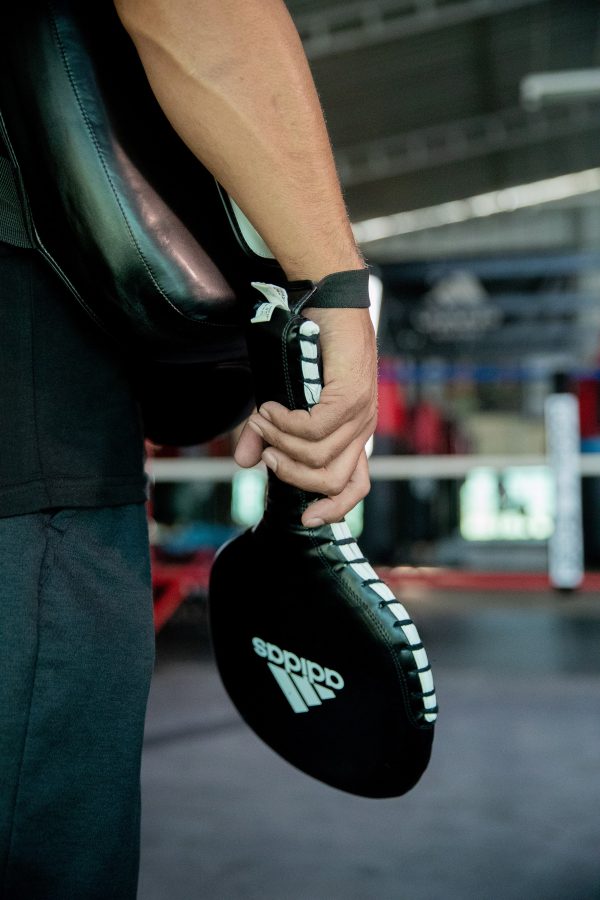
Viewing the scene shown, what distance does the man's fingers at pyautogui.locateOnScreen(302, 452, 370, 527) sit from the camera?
0.62 metres

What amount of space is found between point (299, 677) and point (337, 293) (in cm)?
28

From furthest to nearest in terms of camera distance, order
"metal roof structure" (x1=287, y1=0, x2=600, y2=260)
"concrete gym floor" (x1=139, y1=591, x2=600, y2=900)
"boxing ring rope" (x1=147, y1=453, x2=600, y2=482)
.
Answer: "metal roof structure" (x1=287, y1=0, x2=600, y2=260) → "boxing ring rope" (x1=147, y1=453, x2=600, y2=482) → "concrete gym floor" (x1=139, y1=591, x2=600, y2=900)

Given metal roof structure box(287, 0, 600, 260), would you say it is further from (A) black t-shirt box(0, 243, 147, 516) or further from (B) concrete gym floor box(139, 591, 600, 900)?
(A) black t-shirt box(0, 243, 147, 516)

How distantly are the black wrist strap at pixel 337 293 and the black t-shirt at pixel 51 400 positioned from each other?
17 cm

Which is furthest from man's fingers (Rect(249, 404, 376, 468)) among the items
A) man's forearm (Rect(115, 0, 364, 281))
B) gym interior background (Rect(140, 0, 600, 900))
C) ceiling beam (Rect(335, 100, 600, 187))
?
ceiling beam (Rect(335, 100, 600, 187))

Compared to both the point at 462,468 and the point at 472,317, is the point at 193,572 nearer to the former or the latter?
the point at 462,468

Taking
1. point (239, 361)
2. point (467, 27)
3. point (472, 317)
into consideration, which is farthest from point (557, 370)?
point (467, 27)

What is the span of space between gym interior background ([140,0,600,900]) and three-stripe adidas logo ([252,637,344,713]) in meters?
0.78

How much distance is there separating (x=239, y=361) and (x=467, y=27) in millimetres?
9596

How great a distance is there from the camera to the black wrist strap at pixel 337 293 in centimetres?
62

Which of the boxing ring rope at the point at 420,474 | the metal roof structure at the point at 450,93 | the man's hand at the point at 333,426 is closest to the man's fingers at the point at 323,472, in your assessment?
the man's hand at the point at 333,426

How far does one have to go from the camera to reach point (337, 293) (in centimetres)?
62

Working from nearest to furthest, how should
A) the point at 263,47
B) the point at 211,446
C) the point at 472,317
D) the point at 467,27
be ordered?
the point at 263,47, the point at 211,446, the point at 472,317, the point at 467,27

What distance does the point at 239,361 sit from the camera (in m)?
0.72
